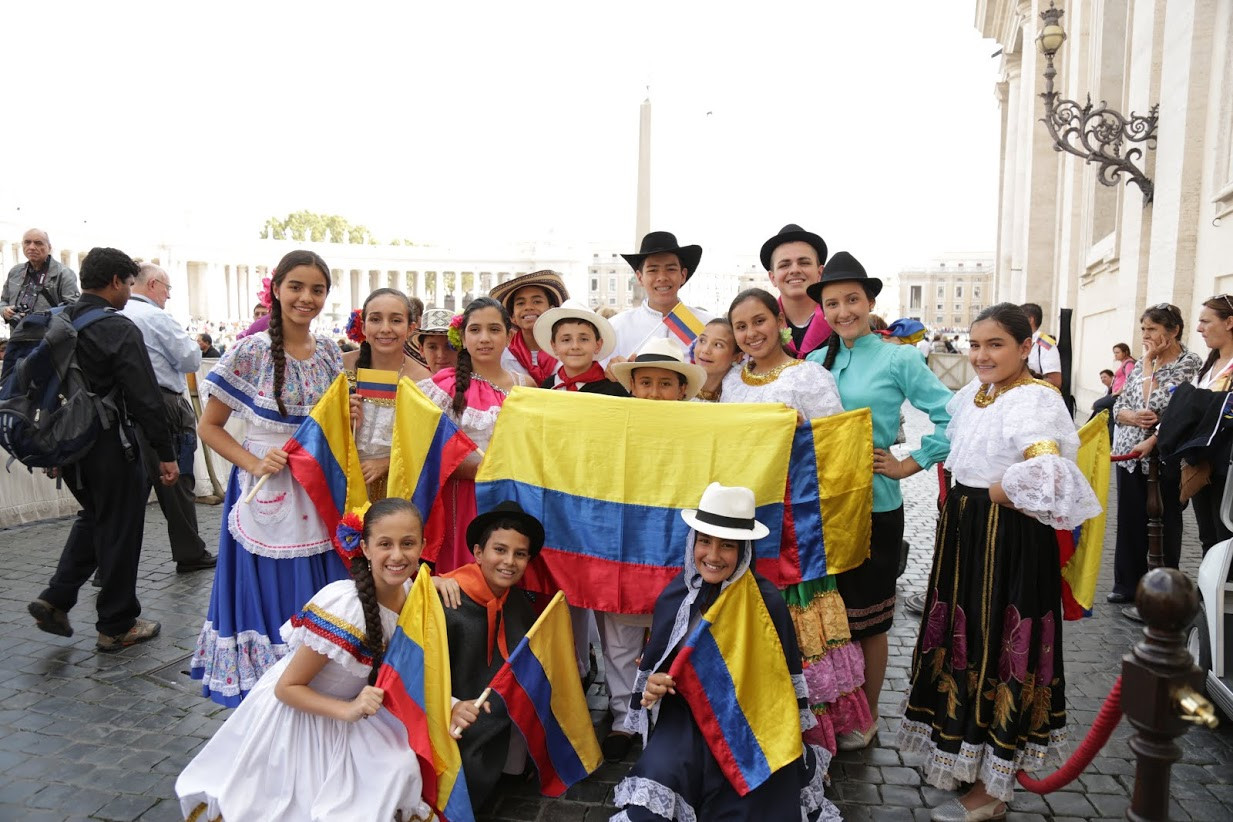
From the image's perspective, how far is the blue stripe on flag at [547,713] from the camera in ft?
10.7

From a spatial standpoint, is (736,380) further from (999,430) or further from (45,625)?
(45,625)

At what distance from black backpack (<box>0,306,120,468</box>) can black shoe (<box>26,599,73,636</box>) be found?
930 millimetres

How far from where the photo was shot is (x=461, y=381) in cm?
402

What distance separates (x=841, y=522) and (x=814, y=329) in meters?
Result: 1.14

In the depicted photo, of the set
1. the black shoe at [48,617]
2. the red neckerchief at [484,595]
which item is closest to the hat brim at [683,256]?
the red neckerchief at [484,595]

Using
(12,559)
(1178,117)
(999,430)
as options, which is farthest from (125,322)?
(1178,117)

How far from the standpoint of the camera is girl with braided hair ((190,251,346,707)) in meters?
3.64

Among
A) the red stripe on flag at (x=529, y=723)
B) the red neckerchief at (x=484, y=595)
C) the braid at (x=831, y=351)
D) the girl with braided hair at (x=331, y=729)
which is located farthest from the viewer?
the braid at (x=831, y=351)

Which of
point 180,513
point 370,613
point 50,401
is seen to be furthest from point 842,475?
point 180,513

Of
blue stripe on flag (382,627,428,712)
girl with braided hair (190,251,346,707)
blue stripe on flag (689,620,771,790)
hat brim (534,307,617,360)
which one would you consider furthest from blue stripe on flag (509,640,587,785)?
hat brim (534,307,617,360)

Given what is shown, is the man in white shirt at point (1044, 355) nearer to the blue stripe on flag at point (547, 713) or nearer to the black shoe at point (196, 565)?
the blue stripe on flag at point (547, 713)

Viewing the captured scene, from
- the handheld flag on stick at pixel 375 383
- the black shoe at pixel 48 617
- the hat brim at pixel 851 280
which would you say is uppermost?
the hat brim at pixel 851 280

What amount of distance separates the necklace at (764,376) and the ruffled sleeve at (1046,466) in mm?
Result: 959

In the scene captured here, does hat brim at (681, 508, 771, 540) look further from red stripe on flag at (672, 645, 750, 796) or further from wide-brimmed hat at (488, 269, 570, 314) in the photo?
wide-brimmed hat at (488, 269, 570, 314)
